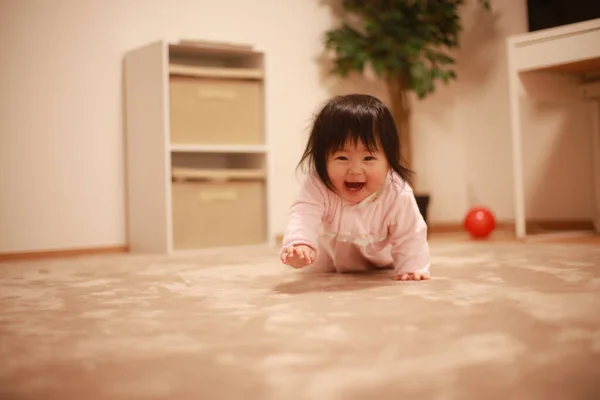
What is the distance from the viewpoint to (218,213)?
221 cm

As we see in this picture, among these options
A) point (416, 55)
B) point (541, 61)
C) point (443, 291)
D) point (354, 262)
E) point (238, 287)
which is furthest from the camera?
Result: point (416, 55)

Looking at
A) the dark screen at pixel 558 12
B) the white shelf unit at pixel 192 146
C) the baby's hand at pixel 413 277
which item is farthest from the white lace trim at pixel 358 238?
the dark screen at pixel 558 12

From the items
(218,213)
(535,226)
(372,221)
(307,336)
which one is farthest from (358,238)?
(535,226)

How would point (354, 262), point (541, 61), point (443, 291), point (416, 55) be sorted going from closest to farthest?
point (443, 291) < point (354, 262) < point (541, 61) < point (416, 55)

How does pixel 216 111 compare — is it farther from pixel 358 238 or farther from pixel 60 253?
pixel 358 238

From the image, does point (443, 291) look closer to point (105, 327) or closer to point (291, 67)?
point (105, 327)

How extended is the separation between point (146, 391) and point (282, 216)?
6.75ft

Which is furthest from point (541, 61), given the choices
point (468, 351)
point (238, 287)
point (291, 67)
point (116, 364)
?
point (116, 364)

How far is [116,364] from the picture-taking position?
2.24ft

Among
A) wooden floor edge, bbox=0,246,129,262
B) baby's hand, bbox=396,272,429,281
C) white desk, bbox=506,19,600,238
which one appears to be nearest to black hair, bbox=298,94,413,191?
baby's hand, bbox=396,272,429,281

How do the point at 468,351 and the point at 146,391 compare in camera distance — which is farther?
the point at 468,351

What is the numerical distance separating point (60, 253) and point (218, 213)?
55 centimetres

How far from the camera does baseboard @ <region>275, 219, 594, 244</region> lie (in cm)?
275

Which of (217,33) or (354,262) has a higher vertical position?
(217,33)
